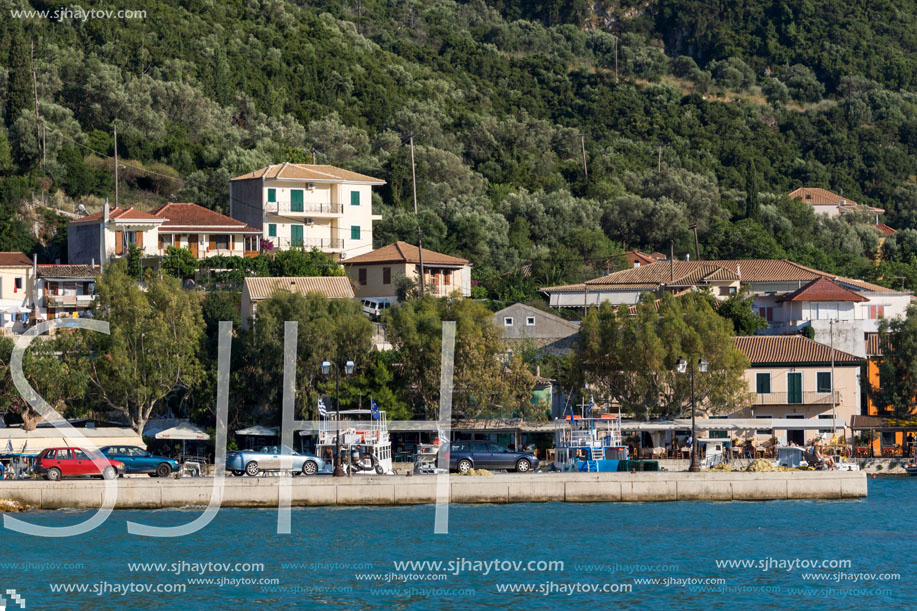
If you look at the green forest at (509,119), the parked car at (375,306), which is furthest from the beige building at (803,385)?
the parked car at (375,306)

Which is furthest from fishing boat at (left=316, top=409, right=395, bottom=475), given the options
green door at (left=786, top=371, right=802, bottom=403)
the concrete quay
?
green door at (left=786, top=371, right=802, bottom=403)

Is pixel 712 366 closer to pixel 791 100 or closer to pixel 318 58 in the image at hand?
pixel 318 58

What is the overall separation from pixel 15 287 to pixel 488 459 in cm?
3020

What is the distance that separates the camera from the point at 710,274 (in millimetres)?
72250

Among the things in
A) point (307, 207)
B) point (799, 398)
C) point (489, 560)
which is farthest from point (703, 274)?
point (489, 560)

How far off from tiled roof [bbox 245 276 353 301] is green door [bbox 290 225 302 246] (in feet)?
29.8

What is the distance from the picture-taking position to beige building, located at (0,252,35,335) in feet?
209

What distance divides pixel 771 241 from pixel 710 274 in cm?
2000

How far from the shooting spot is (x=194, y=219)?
70875 mm

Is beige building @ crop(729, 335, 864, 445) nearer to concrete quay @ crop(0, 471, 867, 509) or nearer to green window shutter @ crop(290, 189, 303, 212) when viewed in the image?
concrete quay @ crop(0, 471, 867, 509)

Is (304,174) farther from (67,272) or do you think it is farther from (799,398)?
(799,398)

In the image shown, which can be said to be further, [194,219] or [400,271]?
[194,219]

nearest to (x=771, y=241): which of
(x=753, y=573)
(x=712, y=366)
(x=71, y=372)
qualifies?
(x=712, y=366)

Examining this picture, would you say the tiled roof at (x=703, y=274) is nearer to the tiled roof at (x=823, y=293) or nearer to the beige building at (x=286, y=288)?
the tiled roof at (x=823, y=293)
